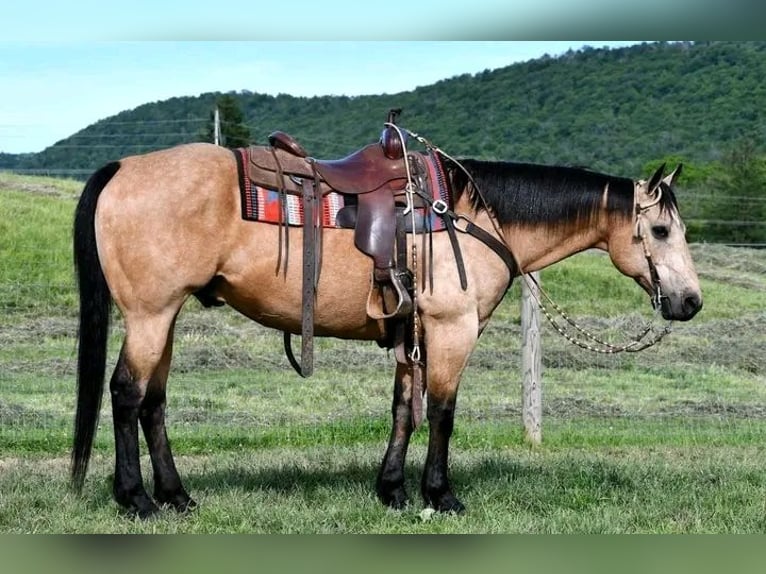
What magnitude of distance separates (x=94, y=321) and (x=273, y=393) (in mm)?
5557

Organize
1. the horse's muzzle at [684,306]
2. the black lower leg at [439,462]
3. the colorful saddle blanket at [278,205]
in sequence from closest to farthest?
the colorful saddle blanket at [278,205]
the black lower leg at [439,462]
the horse's muzzle at [684,306]

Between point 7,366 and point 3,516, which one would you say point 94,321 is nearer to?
point 3,516

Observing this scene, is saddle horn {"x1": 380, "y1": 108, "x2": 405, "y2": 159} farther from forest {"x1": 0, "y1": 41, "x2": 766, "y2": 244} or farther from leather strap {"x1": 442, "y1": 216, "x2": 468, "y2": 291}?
forest {"x1": 0, "y1": 41, "x2": 766, "y2": 244}

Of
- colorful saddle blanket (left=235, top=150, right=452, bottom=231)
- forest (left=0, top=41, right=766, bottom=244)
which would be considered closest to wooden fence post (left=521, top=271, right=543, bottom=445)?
colorful saddle blanket (left=235, top=150, right=452, bottom=231)

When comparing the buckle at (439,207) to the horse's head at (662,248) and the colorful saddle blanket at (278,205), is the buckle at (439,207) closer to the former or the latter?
the colorful saddle blanket at (278,205)

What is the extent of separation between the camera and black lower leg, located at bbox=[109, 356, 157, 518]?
16.3 feet

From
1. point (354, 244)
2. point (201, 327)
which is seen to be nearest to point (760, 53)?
point (201, 327)

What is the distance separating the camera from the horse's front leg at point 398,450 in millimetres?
5469

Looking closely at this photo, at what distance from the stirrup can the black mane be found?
79 centimetres

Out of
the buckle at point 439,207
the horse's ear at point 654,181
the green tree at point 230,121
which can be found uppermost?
the green tree at point 230,121

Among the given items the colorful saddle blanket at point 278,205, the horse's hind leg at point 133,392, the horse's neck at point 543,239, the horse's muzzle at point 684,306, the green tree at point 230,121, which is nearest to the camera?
the horse's hind leg at point 133,392

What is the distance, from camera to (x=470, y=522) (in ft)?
16.5

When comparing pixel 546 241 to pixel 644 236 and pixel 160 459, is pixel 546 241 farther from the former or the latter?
pixel 160 459

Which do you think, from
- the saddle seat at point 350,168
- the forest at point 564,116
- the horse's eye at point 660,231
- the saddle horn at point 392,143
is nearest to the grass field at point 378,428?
the horse's eye at point 660,231
